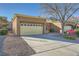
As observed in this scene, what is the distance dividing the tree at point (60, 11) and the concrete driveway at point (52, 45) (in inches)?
39.2

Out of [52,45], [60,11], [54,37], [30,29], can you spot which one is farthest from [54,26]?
[30,29]

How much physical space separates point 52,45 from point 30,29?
2.03m

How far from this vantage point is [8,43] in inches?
298

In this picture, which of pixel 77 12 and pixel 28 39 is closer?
pixel 77 12

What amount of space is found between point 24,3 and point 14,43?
204 cm

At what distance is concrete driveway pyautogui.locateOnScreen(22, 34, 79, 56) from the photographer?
684cm

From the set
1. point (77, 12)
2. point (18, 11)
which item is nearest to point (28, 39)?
point (18, 11)

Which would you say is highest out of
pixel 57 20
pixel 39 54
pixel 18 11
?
pixel 18 11

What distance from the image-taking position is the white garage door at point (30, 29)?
8.67 metres

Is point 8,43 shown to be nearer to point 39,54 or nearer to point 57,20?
point 39,54

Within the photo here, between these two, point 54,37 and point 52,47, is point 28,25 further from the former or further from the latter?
point 52,47

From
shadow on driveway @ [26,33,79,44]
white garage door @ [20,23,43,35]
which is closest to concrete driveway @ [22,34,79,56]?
shadow on driveway @ [26,33,79,44]

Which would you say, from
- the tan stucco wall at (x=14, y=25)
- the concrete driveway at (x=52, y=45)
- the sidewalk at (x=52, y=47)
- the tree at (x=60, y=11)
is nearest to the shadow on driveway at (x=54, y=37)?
the concrete driveway at (x=52, y=45)

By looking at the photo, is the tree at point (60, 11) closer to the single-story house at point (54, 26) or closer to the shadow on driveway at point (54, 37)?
the single-story house at point (54, 26)
